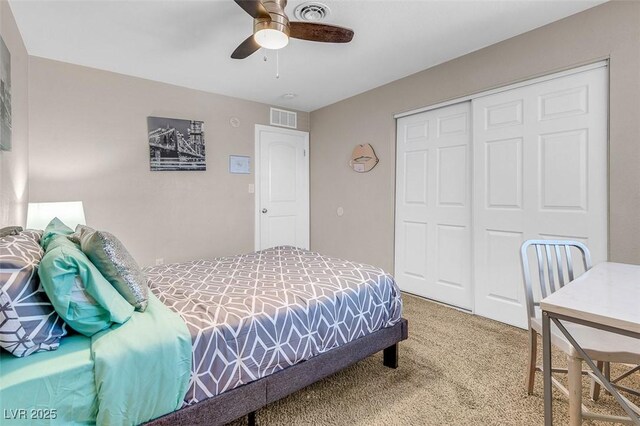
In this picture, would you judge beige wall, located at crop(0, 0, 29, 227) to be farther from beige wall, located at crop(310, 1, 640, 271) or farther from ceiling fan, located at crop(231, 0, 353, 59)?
beige wall, located at crop(310, 1, 640, 271)

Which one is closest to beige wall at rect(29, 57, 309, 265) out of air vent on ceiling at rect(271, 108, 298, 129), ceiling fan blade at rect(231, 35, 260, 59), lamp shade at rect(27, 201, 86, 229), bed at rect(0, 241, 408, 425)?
air vent on ceiling at rect(271, 108, 298, 129)

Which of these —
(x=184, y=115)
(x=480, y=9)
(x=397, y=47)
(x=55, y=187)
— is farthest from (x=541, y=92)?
(x=55, y=187)

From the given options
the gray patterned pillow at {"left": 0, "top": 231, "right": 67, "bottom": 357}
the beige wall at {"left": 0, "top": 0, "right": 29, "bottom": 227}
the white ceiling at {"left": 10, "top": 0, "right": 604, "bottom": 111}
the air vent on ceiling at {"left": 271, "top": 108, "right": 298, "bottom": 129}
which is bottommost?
the gray patterned pillow at {"left": 0, "top": 231, "right": 67, "bottom": 357}

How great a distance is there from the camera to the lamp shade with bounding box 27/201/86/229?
2.34 meters

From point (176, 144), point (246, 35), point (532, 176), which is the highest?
point (246, 35)

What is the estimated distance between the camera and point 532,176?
2.49m

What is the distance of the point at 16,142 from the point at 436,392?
3314mm

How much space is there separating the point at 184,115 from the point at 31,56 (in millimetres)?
1342

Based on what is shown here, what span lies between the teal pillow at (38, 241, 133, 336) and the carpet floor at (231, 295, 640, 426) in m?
0.86

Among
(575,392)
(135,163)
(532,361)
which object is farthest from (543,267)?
(135,163)

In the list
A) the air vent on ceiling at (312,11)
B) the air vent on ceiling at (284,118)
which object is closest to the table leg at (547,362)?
the air vent on ceiling at (312,11)

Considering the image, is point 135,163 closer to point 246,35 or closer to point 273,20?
point 246,35

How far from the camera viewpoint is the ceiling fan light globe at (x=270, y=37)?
5.79ft

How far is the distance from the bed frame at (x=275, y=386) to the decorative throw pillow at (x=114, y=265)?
1.58 ft
